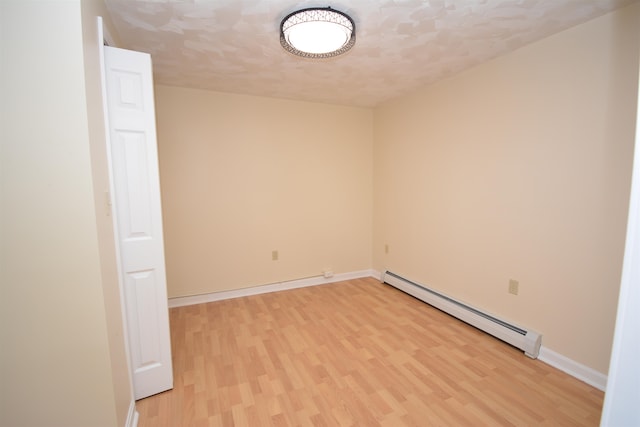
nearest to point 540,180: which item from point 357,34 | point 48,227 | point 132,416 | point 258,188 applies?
point 357,34

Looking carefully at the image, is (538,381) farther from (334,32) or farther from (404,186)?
(334,32)

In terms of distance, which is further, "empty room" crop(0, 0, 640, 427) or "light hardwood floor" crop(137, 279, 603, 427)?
"light hardwood floor" crop(137, 279, 603, 427)

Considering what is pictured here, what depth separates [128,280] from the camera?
1620 millimetres

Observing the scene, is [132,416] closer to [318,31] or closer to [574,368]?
[318,31]

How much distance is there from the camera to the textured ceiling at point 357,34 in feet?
5.26

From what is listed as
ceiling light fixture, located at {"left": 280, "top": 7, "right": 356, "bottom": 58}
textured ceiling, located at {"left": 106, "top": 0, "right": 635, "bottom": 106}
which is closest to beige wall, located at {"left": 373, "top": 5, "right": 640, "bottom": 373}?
textured ceiling, located at {"left": 106, "top": 0, "right": 635, "bottom": 106}

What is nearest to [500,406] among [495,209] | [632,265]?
[632,265]

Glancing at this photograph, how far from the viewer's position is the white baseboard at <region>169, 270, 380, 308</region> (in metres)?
3.08

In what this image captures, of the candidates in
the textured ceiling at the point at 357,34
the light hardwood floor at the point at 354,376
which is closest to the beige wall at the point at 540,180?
the textured ceiling at the point at 357,34

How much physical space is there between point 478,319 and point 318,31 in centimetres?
258

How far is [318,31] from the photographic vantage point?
168 cm

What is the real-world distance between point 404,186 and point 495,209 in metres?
1.14

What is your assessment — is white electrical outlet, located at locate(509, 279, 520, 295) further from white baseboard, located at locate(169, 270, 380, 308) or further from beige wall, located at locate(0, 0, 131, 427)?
beige wall, located at locate(0, 0, 131, 427)

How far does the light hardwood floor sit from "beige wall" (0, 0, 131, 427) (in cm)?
63
